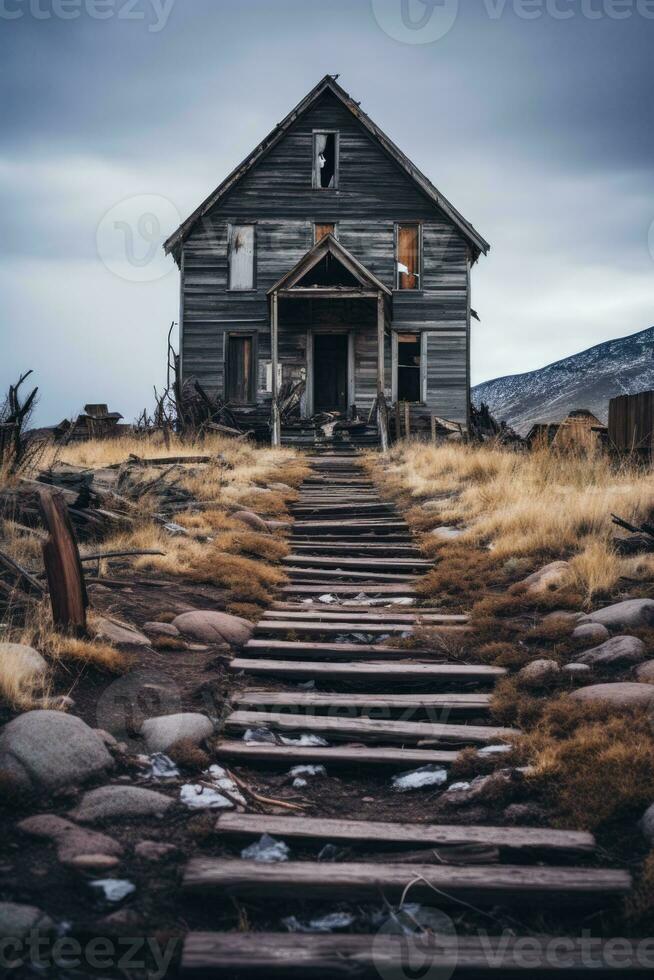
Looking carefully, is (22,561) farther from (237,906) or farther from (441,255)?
(441,255)

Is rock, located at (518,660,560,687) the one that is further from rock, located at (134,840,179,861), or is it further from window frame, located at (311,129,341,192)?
window frame, located at (311,129,341,192)

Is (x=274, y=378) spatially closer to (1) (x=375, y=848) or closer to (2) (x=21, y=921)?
(1) (x=375, y=848)

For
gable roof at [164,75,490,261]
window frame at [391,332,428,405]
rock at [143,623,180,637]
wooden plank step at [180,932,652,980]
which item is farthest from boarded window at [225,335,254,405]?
wooden plank step at [180,932,652,980]

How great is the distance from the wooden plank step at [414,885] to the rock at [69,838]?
33 centimetres

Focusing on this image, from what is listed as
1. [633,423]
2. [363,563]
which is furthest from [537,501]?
[633,423]

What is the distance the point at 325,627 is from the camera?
19.1ft

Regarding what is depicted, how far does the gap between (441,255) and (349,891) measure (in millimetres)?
20754

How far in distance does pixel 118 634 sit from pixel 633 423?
9170 mm

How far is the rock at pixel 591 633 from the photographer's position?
5082 millimetres

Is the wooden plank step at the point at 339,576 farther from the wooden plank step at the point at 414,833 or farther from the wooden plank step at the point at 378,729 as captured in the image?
the wooden plank step at the point at 414,833

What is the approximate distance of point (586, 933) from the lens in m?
2.62

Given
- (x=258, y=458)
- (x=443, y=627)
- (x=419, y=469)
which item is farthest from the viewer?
(x=258, y=458)

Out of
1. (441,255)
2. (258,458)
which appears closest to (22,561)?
(258,458)

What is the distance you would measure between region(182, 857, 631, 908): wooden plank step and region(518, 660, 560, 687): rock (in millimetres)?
1822
